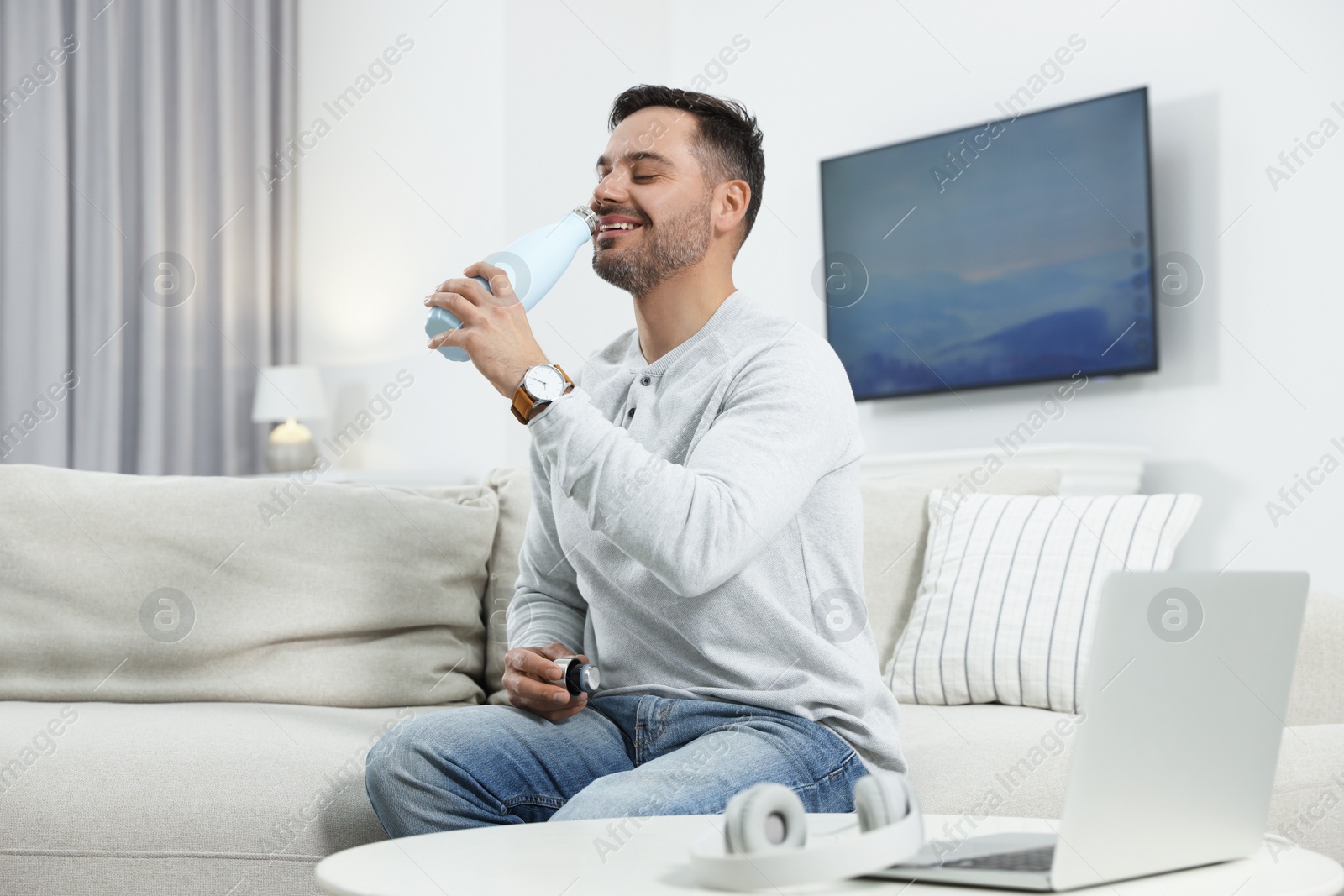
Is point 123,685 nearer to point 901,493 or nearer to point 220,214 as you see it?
point 901,493

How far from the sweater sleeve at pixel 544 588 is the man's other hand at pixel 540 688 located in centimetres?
14

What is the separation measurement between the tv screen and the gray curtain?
1957 mm

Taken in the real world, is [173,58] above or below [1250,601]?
above

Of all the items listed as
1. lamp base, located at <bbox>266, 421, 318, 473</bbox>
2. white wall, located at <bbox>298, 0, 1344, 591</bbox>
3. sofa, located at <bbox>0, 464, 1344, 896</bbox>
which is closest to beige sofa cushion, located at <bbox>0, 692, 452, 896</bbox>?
sofa, located at <bbox>0, 464, 1344, 896</bbox>

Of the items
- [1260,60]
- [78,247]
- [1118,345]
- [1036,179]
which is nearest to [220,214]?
[78,247]

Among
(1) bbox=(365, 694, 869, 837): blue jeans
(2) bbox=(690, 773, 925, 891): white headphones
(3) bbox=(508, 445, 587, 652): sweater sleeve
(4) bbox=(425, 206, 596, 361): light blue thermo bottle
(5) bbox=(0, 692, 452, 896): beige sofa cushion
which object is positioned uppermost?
(4) bbox=(425, 206, 596, 361): light blue thermo bottle

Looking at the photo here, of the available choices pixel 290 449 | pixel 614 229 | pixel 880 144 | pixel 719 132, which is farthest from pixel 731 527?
pixel 290 449

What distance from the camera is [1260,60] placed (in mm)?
2830

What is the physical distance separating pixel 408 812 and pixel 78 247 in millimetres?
3114

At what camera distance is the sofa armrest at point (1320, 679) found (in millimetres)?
1696

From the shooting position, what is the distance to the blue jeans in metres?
1.08

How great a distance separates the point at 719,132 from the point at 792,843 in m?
1.01

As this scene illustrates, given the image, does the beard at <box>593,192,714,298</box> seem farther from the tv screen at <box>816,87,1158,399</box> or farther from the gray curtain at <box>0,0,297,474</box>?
the gray curtain at <box>0,0,297,474</box>

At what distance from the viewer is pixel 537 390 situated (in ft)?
3.59
